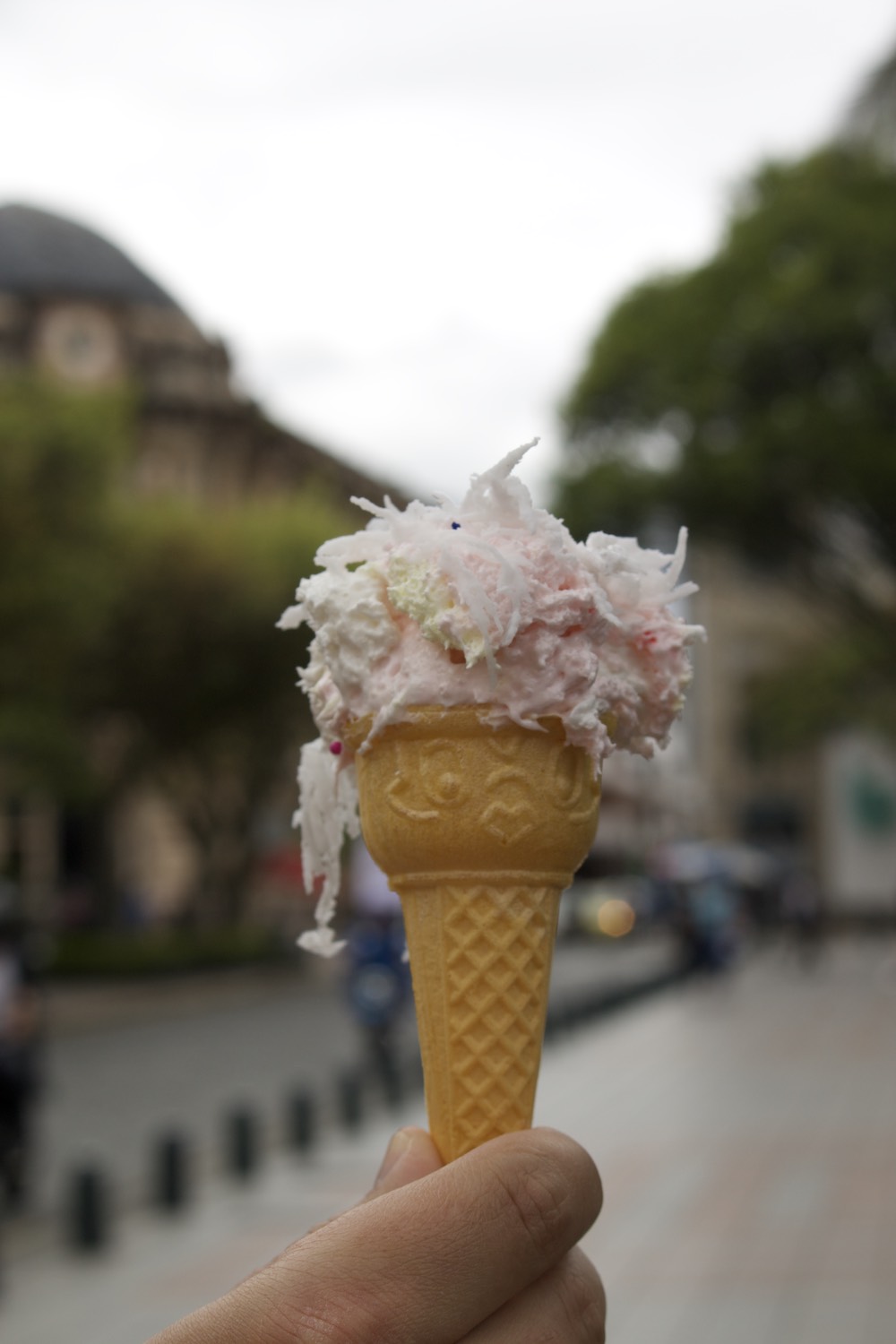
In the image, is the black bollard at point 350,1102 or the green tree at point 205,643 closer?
the black bollard at point 350,1102

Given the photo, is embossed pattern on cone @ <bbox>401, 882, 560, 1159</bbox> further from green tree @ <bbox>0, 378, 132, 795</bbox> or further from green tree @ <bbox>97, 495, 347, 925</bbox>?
green tree @ <bbox>97, 495, 347, 925</bbox>

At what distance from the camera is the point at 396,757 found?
7.65 ft

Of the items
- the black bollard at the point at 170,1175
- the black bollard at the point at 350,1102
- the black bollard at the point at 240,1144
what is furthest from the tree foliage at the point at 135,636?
the black bollard at the point at 170,1175

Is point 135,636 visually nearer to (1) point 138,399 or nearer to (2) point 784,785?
(1) point 138,399

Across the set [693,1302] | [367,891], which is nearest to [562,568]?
[693,1302]

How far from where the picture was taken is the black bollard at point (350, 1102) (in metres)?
13.2

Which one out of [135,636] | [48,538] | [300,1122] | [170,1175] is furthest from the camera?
[135,636]

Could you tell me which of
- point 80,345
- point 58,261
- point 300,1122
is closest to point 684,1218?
point 300,1122

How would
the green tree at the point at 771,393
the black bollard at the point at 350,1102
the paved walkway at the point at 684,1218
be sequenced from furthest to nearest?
the green tree at the point at 771,393
the black bollard at the point at 350,1102
the paved walkway at the point at 684,1218

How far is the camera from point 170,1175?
34.0 feet

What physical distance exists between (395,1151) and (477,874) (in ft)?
1.30

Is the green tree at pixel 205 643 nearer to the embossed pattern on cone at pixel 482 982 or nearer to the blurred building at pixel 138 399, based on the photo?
the blurred building at pixel 138 399

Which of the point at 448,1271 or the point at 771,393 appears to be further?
the point at 771,393

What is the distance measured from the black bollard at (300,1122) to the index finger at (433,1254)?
1063 centimetres
